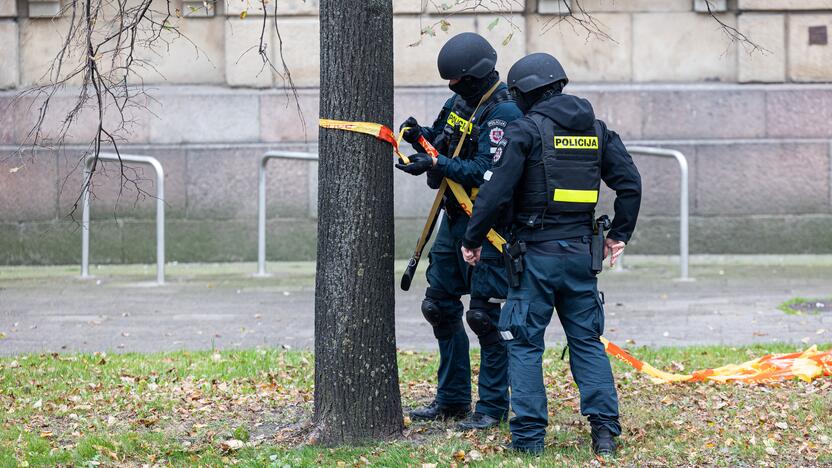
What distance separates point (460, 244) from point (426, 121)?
6706 mm

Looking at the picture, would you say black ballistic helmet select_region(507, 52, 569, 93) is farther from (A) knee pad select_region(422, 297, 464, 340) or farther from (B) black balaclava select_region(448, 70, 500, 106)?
(A) knee pad select_region(422, 297, 464, 340)

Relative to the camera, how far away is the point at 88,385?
271 inches

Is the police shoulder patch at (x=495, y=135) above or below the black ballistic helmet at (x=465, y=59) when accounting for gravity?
below

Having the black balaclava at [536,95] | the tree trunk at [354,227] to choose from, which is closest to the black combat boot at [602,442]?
the tree trunk at [354,227]

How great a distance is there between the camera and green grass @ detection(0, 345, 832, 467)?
17.3 feet

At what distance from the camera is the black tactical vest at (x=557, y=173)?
516 centimetres

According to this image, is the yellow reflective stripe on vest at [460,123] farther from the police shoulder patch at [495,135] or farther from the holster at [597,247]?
the holster at [597,247]

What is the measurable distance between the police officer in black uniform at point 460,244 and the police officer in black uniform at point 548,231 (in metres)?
0.29

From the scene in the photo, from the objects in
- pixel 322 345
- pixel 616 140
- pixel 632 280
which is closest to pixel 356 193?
pixel 322 345

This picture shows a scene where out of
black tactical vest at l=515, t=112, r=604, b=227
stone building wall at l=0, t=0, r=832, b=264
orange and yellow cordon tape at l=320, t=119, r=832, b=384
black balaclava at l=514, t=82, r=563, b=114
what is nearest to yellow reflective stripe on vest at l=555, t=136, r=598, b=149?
black tactical vest at l=515, t=112, r=604, b=227

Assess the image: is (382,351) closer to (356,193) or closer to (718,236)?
(356,193)

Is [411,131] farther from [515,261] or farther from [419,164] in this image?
[515,261]

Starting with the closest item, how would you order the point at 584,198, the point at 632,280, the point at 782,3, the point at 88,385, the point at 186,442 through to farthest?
1. the point at 584,198
2. the point at 186,442
3. the point at 88,385
4. the point at 632,280
5. the point at 782,3

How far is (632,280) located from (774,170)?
239 centimetres
